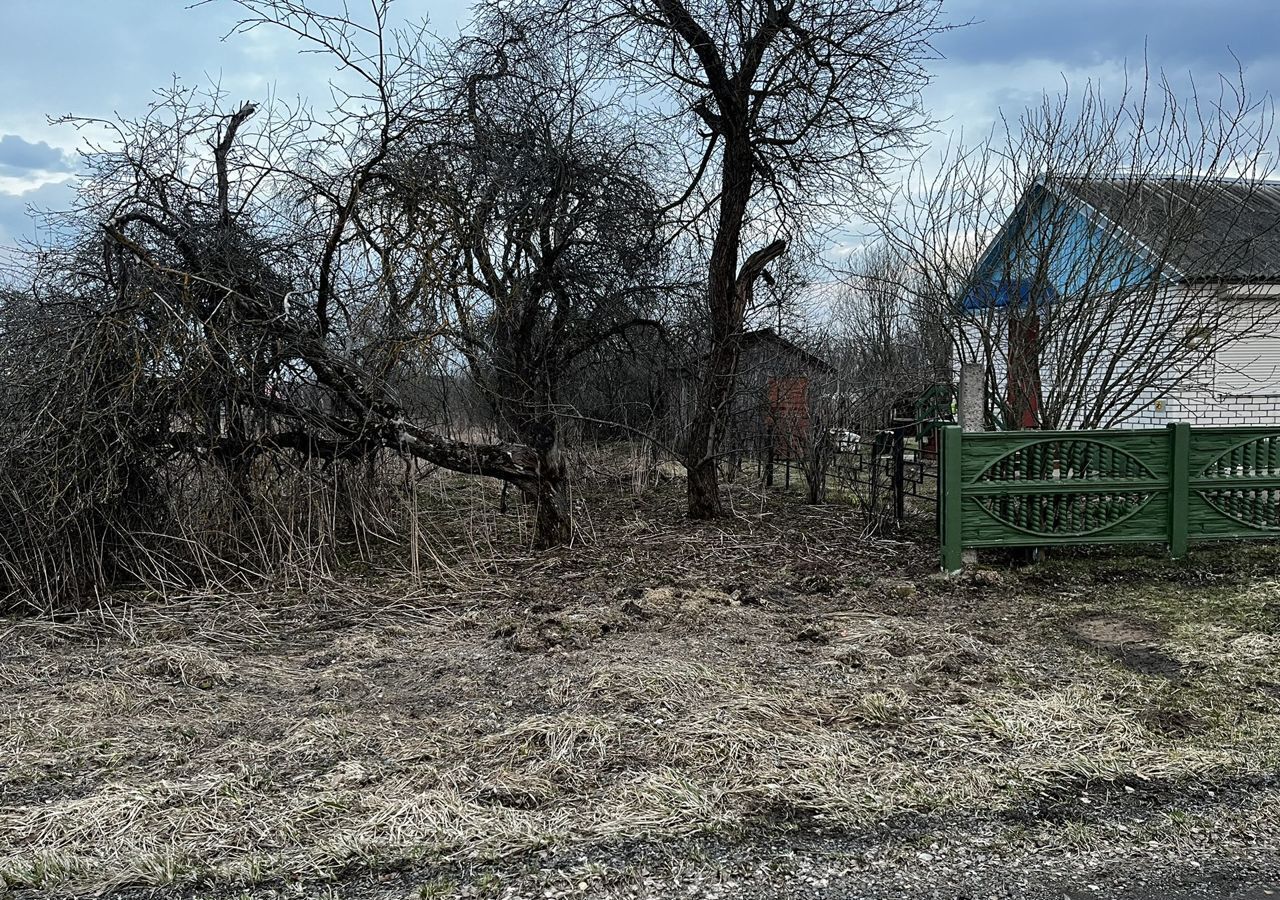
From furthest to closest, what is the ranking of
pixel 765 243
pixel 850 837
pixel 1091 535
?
pixel 765 243, pixel 1091 535, pixel 850 837

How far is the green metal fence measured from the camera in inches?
270

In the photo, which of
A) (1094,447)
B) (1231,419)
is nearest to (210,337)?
(1094,447)

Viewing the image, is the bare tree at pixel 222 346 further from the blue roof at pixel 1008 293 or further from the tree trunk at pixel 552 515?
the blue roof at pixel 1008 293

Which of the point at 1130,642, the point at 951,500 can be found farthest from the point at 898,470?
the point at 1130,642

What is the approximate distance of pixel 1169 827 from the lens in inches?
118

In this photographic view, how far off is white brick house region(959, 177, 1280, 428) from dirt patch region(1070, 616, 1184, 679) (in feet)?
8.17

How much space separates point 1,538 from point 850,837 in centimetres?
584

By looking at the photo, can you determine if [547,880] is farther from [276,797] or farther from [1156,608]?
[1156,608]

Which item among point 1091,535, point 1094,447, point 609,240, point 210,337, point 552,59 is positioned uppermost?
point 552,59

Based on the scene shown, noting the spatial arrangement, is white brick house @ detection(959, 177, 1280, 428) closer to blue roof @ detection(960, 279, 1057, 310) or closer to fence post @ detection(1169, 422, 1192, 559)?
blue roof @ detection(960, 279, 1057, 310)

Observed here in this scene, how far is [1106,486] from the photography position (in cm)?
695

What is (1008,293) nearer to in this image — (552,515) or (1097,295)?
(1097,295)

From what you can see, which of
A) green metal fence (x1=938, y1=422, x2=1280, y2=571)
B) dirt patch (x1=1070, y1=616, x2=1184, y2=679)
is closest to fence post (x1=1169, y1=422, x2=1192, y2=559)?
green metal fence (x1=938, y1=422, x2=1280, y2=571)

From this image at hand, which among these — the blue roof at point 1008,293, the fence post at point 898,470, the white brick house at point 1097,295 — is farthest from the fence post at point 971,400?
the fence post at point 898,470
